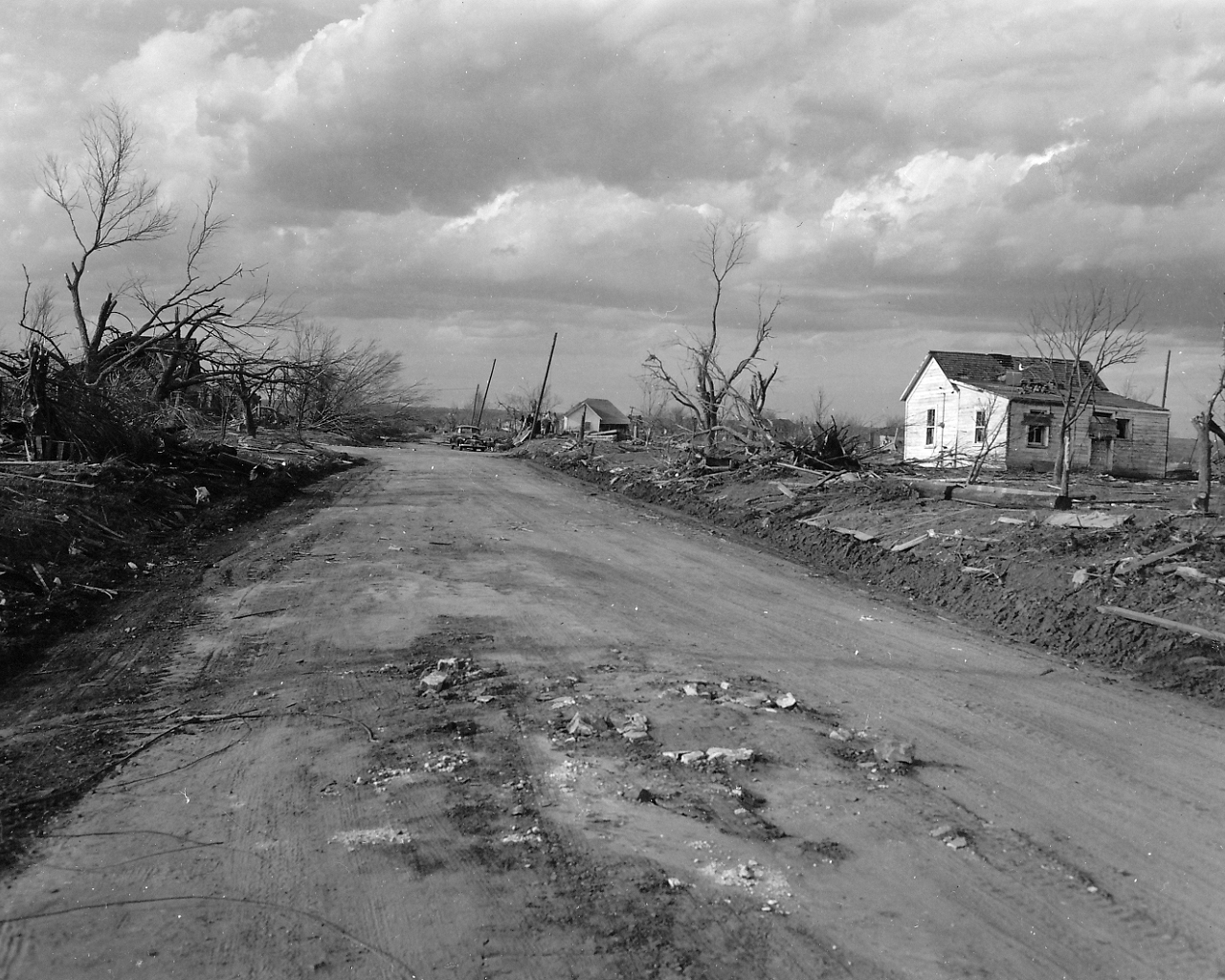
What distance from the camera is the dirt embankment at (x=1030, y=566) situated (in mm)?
7914

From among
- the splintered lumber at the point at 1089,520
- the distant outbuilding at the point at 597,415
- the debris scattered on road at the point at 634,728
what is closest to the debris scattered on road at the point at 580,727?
the debris scattered on road at the point at 634,728

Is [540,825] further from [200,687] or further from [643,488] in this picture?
[643,488]

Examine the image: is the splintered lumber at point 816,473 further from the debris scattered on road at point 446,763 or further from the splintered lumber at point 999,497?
the debris scattered on road at point 446,763

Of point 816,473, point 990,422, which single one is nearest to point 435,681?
point 816,473

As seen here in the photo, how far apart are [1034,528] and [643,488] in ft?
37.2

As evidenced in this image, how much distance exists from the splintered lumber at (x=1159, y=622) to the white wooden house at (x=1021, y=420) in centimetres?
2360

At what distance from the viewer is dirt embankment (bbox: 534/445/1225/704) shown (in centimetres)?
791

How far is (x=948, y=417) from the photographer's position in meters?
36.5

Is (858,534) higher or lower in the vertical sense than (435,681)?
higher

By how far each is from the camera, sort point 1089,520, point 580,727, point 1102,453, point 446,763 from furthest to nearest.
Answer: point 1102,453
point 1089,520
point 580,727
point 446,763

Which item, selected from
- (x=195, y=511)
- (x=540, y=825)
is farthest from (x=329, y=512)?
(x=540, y=825)

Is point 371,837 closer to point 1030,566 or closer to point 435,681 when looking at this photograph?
point 435,681

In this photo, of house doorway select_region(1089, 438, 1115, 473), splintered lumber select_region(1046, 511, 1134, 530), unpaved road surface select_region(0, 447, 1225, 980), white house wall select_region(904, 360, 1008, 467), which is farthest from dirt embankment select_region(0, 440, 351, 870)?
house doorway select_region(1089, 438, 1115, 473)

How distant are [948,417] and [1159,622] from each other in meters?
30.1
